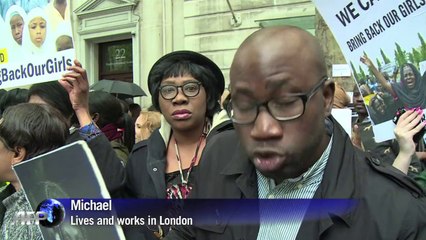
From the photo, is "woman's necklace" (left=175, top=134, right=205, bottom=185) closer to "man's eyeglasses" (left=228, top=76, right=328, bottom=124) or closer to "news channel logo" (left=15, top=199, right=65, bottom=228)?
"news channel logo" (left=15, top=199, right=65, bottom=228)

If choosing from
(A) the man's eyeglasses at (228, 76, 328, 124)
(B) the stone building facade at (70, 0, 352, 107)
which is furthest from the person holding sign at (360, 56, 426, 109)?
(B) the stone building facade at (70, 0, 352, 107)

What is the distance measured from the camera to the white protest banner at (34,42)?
2727 mm

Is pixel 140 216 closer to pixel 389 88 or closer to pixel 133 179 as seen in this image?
pixel 133 179

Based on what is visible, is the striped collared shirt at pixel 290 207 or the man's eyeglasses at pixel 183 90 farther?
the man's eyeglasses at pixel 183 90

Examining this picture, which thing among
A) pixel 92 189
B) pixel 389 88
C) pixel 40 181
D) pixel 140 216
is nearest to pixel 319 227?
pixel 140 216

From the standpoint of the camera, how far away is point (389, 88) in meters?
2.67

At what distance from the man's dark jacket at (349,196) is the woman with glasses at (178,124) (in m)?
0.80

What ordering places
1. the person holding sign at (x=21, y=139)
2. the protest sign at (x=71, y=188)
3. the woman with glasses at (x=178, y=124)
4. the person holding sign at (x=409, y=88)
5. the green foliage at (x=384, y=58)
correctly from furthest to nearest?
the green foliage at (x=384, y=58) < the person holding sign at (x=409, y=88) < the woman with glasses at (x=178, y=124) < the person holding sign at (x=21, y=139) < the protest sign at (x=71, y=188)

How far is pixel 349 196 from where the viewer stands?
1.22 m

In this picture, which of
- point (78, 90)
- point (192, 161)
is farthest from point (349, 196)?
point (78, 90)

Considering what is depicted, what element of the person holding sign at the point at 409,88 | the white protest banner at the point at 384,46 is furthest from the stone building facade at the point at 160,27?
the person holding sign at the point at 409,88

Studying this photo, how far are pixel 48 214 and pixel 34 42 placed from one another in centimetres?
152

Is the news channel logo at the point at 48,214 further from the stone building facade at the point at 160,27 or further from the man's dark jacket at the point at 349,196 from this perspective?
the stone building facade at the point at 160,27

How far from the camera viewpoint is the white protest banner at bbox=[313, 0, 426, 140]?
2.51 meters
